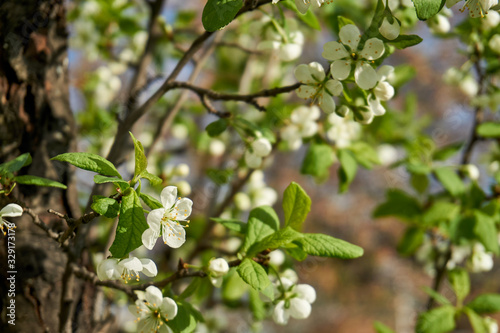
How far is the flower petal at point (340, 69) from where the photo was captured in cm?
70

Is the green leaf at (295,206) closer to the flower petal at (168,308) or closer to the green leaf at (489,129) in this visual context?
the flower petal at (168,308)

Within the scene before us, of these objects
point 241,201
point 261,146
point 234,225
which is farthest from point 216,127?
point 241,201

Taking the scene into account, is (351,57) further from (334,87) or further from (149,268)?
(149,268)

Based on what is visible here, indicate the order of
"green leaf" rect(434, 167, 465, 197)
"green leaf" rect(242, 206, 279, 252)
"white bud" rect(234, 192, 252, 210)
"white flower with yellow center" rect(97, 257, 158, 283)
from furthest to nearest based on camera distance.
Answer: "white bud" rect(234, 192, 252, 210)
"green leaf" rect(434, 167, 465, 197)
"green leaf" rect(242, 206, 279, 252)
"white flower with yellow center" rect(97, 257, 158, 283)

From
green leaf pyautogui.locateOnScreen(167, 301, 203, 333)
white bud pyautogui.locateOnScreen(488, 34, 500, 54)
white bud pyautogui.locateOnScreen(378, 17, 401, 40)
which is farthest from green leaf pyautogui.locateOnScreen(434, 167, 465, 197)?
green leaf pyautogui.locateOnScreen(167, 301, 203, 333)

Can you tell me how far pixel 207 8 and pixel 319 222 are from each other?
18.0ft

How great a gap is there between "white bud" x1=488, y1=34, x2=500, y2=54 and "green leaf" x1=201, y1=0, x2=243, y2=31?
93 centimetres

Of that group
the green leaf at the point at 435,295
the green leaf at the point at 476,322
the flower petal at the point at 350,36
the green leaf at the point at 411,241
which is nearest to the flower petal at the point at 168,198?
the flower petal at the point at 350,36

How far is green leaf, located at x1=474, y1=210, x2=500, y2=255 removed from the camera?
110 cm

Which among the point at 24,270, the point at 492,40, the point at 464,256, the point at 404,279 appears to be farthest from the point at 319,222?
the point at 24,270

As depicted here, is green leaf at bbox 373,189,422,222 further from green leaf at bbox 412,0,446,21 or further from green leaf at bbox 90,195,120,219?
green leaf at bbox 90,195,120,219

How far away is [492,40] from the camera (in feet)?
4.11

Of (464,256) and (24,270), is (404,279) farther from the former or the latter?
(24,270)

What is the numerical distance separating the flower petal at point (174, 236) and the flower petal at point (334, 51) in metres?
0.36
